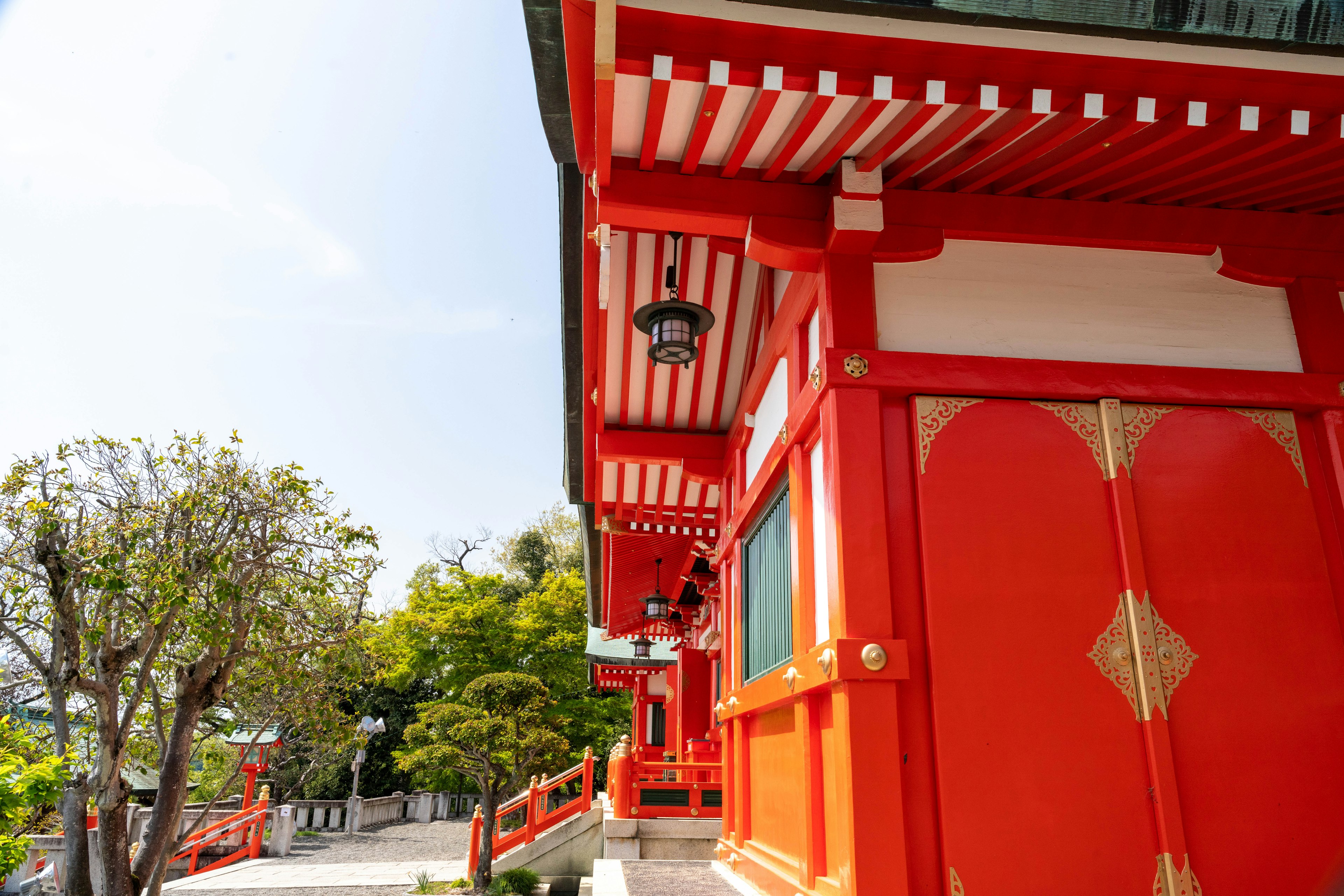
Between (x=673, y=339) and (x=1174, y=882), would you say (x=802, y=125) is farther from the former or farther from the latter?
(x=1174, y=882)

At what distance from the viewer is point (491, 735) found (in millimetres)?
12656

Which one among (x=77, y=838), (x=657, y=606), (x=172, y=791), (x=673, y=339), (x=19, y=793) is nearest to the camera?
(x=673, y=339)

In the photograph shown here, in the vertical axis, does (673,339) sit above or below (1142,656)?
above

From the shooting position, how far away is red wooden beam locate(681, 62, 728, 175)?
2.67 metres

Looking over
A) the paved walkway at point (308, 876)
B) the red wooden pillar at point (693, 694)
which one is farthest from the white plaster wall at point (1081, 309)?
the paved walkway at point (308, 876)

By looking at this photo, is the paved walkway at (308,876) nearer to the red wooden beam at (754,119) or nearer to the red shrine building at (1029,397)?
the red shrine building at (1029,397)

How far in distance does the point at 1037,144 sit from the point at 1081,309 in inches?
30.5

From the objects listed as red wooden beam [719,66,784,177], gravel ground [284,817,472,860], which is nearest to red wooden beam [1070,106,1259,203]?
red wooden beam [719,66,784,177]

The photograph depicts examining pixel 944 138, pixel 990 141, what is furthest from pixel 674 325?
pixel 990 141

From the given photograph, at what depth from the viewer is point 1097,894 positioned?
8.90 ft

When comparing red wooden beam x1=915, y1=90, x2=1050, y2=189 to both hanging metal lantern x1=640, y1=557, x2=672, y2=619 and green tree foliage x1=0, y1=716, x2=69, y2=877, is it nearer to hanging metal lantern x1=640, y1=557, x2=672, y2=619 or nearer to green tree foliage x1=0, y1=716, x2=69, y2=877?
green tree foliage x1=0, y1=716, x2=69, y2=877

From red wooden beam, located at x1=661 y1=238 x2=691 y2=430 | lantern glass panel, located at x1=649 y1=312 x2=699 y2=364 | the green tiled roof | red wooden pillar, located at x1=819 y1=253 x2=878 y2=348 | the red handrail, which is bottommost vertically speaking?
the red handrail

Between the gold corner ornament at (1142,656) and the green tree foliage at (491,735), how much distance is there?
35.9 feet

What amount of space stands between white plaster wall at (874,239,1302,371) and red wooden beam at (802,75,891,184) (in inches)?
20.0
